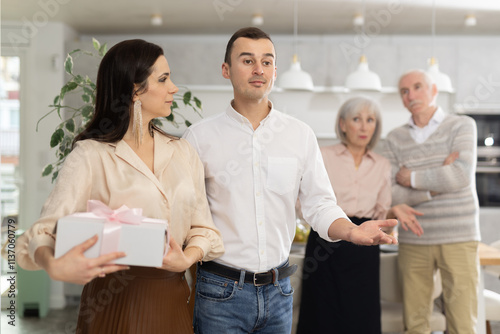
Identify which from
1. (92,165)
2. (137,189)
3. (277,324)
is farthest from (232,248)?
(92,165)

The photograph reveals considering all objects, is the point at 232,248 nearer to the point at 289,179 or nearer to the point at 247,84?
the point at 289,179

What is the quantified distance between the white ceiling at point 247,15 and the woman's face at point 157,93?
311 cm

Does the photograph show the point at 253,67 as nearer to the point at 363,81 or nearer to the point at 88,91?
the point at 88,91

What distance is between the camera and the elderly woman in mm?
2676

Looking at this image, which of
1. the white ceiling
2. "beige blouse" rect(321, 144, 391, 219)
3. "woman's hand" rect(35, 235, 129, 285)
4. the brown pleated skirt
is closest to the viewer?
"woman's hand" rect(35, 235, 129, 285)

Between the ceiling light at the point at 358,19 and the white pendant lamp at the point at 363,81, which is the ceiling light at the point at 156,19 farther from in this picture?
the white pendant lamp at the point at 363,81

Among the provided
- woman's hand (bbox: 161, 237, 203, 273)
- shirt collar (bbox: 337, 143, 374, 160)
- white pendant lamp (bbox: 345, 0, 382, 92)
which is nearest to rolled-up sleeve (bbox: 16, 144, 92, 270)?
woman's hand (bbox: 161, 237, 203, 273)

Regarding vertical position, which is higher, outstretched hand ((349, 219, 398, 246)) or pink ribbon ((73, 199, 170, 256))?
pink ribbon ((73, 199, 170, 256))

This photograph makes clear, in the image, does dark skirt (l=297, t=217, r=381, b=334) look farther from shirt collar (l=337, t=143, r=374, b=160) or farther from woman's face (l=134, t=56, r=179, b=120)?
woman's face (l=134, t=56, r=179, b=120)

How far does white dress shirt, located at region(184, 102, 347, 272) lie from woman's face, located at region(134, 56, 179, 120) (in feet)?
0.90

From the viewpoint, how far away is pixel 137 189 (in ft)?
4.59

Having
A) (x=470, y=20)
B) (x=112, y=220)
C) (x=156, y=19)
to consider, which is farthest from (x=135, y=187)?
(x=470, y=20)

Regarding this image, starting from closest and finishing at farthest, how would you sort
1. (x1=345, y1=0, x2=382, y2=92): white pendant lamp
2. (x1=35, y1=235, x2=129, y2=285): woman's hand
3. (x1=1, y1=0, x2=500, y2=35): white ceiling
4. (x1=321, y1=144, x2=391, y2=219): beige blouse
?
(x1=35, y1=235, x2=129, y2=285): woman's hand → (x1=321, y1=144, x2=391, y2=219): beige blouse → (x1=345, y1=0, x2=382, y2=92): white pendant lamp → (x1=1, y1=0, x2=500, y2=35): white ceiling

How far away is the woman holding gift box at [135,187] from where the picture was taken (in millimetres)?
1386
